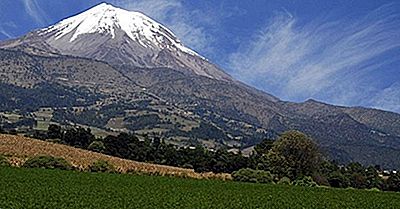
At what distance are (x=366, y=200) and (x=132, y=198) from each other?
25.9 m

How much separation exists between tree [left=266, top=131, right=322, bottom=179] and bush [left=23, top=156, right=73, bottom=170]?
5626 centimetres

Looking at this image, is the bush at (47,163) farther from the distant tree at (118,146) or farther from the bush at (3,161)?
the distant tree at (118,146)

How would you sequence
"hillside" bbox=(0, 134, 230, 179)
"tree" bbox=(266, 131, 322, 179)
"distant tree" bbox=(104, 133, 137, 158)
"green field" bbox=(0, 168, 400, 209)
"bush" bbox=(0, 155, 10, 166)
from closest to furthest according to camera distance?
"green field" bbox=(0, 168, 400, 209) < "bush" bbox=(0, 155, 10, 166) < "hillside" bbox=(0, 134, 230, 179) < "tree" bbox=(266, 131, 322, 179) < "distant tree" bbox=(104, 133, 137, 158)

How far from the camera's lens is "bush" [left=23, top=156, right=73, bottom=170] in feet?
325

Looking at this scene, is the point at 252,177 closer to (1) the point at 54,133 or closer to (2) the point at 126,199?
(2) the point at 126,199

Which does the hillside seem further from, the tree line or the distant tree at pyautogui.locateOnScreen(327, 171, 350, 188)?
the distant tree at pyautogui.locateOnScreen(327, 171, 350, 188)

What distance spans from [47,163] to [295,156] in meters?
66.4

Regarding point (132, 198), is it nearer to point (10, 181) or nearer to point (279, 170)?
point (10, 181)

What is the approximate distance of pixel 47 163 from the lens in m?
100

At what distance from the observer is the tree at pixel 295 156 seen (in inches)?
5664

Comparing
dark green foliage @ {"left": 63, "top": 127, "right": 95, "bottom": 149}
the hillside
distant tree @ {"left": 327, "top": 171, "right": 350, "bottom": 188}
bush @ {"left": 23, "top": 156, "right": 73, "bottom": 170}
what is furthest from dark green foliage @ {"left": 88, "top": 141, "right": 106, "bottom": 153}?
distant tree @ {"left": 327, "top": 171, "right": 350, "bottom": 188}

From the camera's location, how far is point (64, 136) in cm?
18350

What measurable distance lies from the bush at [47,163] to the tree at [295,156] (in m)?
56.3

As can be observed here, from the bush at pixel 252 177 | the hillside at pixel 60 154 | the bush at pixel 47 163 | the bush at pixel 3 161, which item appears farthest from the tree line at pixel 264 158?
the bush at pixel 3 161
